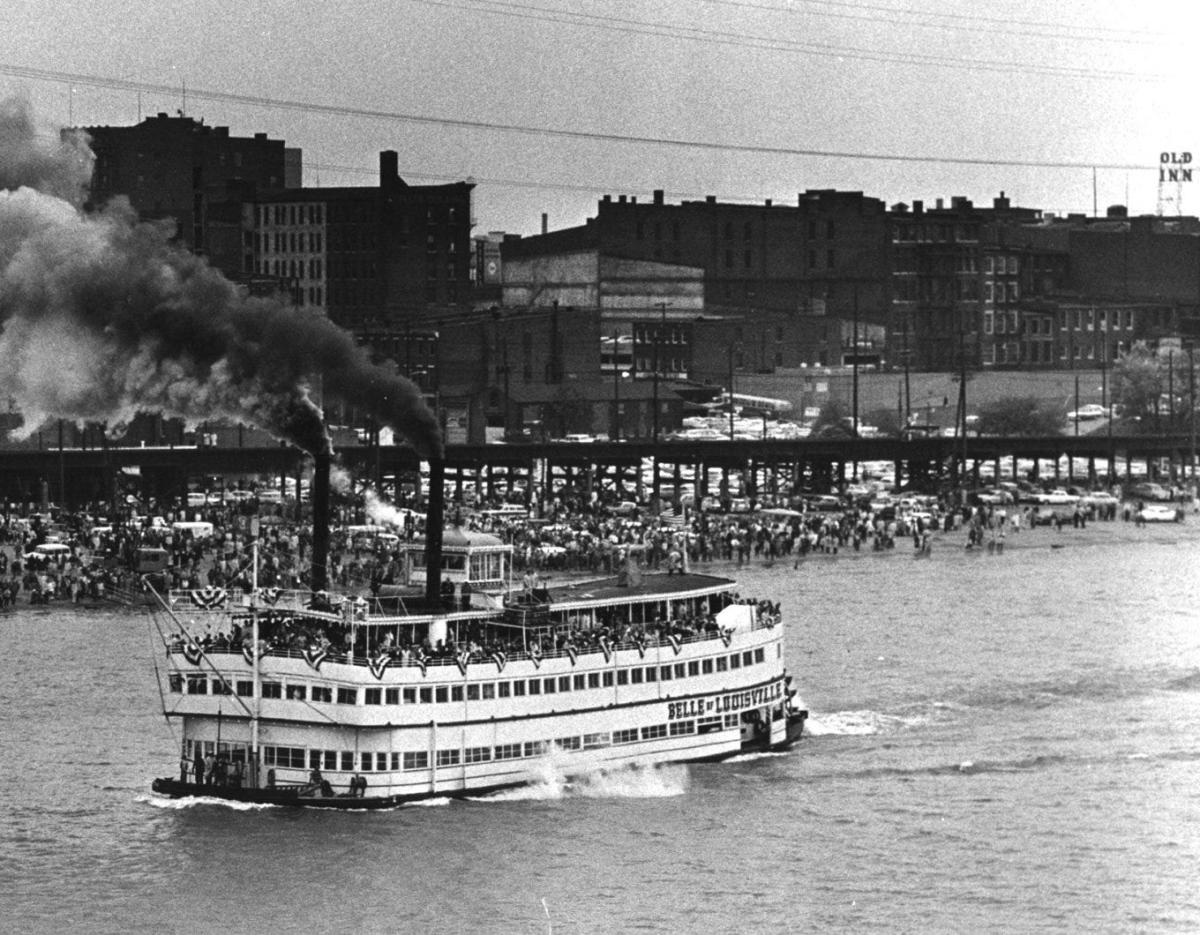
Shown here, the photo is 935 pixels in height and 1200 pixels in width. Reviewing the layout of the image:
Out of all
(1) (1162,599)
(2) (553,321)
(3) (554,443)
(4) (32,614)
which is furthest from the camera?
(2) (553,321)

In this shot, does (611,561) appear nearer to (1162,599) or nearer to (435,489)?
(1162,599)

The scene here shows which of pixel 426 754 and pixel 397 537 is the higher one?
pixel 397 537

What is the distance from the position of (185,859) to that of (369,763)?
5.33 m

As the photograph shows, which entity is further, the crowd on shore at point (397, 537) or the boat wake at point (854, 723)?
the crowd on shore at point (397, 537)

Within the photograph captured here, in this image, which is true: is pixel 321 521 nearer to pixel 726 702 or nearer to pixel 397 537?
pixel 726 702

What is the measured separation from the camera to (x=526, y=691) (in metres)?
62.6

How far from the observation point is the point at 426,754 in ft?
200

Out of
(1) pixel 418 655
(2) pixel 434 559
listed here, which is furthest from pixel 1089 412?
(1) pixel 418 655

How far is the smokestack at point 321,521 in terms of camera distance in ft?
211

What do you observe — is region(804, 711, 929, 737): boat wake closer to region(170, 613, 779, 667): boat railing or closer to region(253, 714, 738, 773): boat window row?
region(253, 714, 738, 773): boat window row

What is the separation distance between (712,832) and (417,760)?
6.90 metres

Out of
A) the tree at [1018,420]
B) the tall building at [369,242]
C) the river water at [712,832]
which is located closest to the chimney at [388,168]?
the tall building at [369,242]

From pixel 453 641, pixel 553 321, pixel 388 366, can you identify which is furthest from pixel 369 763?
pixel 553 321

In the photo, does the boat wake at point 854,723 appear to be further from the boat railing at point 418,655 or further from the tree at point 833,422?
the tree at point 833,422
